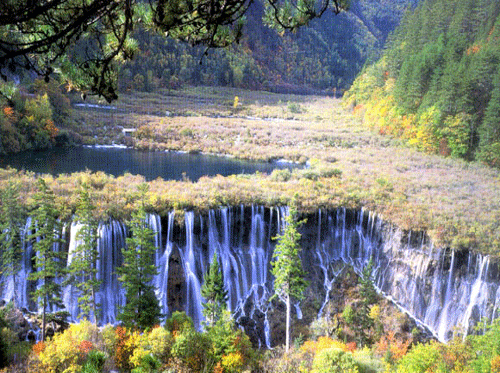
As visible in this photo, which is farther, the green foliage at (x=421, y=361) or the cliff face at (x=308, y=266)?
the cliff face at (x=308, y=266)

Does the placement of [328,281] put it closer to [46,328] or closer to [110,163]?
[46,328]

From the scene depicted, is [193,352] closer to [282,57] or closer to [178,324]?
[178,324]

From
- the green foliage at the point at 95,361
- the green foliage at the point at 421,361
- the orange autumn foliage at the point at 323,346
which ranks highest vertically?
the green foliage at the point at 95,361

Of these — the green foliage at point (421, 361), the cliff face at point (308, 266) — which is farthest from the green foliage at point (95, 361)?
the green foliage at point (421, 361)

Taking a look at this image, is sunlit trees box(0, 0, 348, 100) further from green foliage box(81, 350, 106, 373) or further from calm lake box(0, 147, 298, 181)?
calm lake box(0, 147, 298, 181)

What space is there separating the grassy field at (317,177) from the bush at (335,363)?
1322 cm

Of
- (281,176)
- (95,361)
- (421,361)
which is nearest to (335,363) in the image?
(421,361)

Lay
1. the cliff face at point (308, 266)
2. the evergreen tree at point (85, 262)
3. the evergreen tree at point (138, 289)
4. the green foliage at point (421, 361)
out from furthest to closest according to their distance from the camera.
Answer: the cliff face at point (308, 266) < the evergreen tree at point (85, 262) < the evergreen tree at point (138, 289) < the green foliage at point (421, 361)

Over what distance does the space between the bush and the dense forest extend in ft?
85.0

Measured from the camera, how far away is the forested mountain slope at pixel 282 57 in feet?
297

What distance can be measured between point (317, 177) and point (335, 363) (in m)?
22.8

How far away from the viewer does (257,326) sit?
23.3 meters

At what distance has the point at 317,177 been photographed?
3575cm

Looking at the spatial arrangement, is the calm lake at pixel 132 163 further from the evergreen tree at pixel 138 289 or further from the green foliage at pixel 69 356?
the green foliage at pixel 69 356
